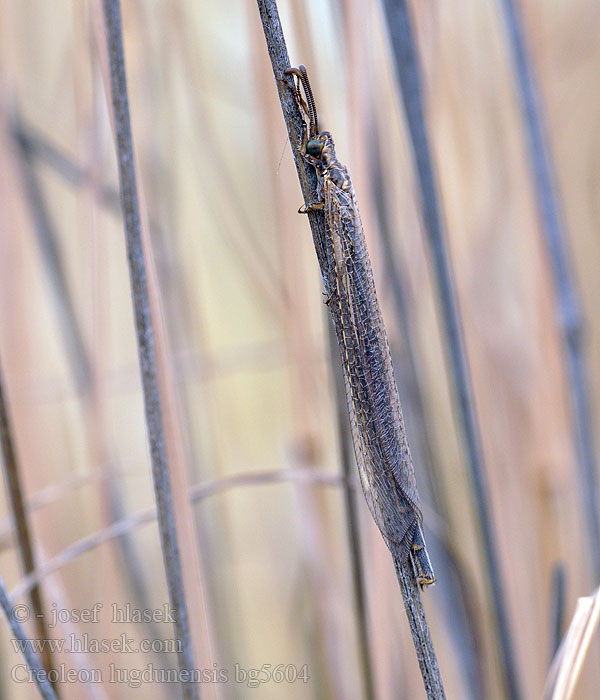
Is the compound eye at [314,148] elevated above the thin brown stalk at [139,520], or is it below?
above

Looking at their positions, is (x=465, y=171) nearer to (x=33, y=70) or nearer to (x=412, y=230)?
(x=412, y=230)

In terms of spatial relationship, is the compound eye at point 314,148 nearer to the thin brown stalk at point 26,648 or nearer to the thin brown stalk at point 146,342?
the thin brown stalk at point 146,342

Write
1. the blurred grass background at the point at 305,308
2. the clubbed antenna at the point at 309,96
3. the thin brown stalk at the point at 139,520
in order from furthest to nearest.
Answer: the blurred grass background at the point at 305,308
the thin brown stalk at the point at 139,520
the clubbed antenna at the point at 309,96

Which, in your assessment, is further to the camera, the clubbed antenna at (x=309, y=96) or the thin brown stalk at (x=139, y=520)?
the thin brown stalk at (x=139, y=520)

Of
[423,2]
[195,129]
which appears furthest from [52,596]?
[423,2]

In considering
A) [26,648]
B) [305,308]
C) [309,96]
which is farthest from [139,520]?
[309,96]

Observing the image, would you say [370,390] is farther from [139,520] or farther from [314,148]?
[139,520]

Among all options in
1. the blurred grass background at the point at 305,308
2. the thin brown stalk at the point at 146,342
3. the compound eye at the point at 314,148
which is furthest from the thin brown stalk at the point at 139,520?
the compound eye at the point at 314,148

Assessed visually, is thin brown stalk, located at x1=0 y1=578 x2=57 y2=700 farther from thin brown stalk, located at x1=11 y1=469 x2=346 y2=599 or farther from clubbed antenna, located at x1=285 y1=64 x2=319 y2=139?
clubbed antenna, located at x1=285 y1=64 x2=319 y2=139
